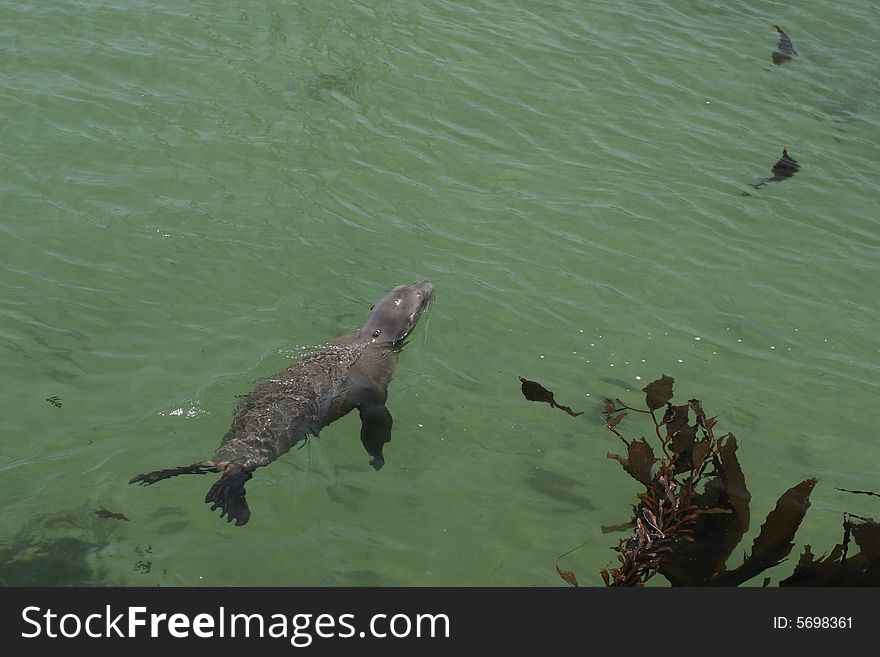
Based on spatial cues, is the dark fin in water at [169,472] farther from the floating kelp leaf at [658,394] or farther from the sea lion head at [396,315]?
the floating kelp leaf at [658,394]

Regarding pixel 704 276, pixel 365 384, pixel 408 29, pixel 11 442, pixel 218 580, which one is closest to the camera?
pixel 218 580

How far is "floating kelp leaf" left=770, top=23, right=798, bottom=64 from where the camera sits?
49.4 feet

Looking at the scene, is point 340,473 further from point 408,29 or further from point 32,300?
point 408,29

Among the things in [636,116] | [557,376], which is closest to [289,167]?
[557,376]

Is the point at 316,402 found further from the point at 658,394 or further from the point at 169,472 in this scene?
the point at 658,394

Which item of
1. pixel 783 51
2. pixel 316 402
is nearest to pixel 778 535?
pixel 316 402

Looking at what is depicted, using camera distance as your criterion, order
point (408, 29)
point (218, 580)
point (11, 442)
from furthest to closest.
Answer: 1. point (408, 29)
2. point (11, 442)
3. point (218, 580)

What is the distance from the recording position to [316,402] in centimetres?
764

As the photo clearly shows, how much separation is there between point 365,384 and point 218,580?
2.31 meters

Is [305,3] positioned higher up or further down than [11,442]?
higher up

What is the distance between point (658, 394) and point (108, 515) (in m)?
3.99

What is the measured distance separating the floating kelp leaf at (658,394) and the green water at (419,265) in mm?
997

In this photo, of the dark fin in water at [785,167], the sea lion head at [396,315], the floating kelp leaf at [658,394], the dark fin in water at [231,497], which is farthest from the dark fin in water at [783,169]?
the dark fin in water at [231,497]

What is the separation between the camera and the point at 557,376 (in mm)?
8555
